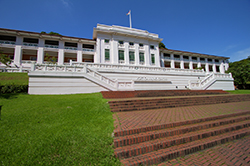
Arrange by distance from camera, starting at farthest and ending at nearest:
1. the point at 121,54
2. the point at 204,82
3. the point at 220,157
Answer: the point at 121,54, the point at 204,82, the point at 220,157

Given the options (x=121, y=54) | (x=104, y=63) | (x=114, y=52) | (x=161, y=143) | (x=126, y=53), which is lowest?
(x=161, y=143)

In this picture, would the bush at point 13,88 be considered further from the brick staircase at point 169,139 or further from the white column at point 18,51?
the white column at point 18,51

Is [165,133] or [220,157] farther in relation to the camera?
[165,133]

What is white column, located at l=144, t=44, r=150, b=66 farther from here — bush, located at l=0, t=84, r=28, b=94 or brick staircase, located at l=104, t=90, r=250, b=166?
bush, located at l=0, t=84, r=28, b=94

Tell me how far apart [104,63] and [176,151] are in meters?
17.9

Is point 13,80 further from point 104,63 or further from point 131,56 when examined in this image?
point 131,56

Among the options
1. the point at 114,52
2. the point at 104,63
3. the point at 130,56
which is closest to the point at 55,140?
the point at 104,63

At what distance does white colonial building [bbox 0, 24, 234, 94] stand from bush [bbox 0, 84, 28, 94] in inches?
23.2

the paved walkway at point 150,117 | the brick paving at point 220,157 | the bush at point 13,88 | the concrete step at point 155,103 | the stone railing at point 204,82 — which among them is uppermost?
the stone railing at point 204,82

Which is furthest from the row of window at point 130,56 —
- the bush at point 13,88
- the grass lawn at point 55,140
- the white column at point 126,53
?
the grass lawn at point 55,140

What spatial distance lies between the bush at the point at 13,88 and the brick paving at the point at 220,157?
42.1 feet

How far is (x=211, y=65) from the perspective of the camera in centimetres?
4134

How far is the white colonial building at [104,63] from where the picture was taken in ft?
38.3

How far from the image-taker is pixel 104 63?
19.5 meters
